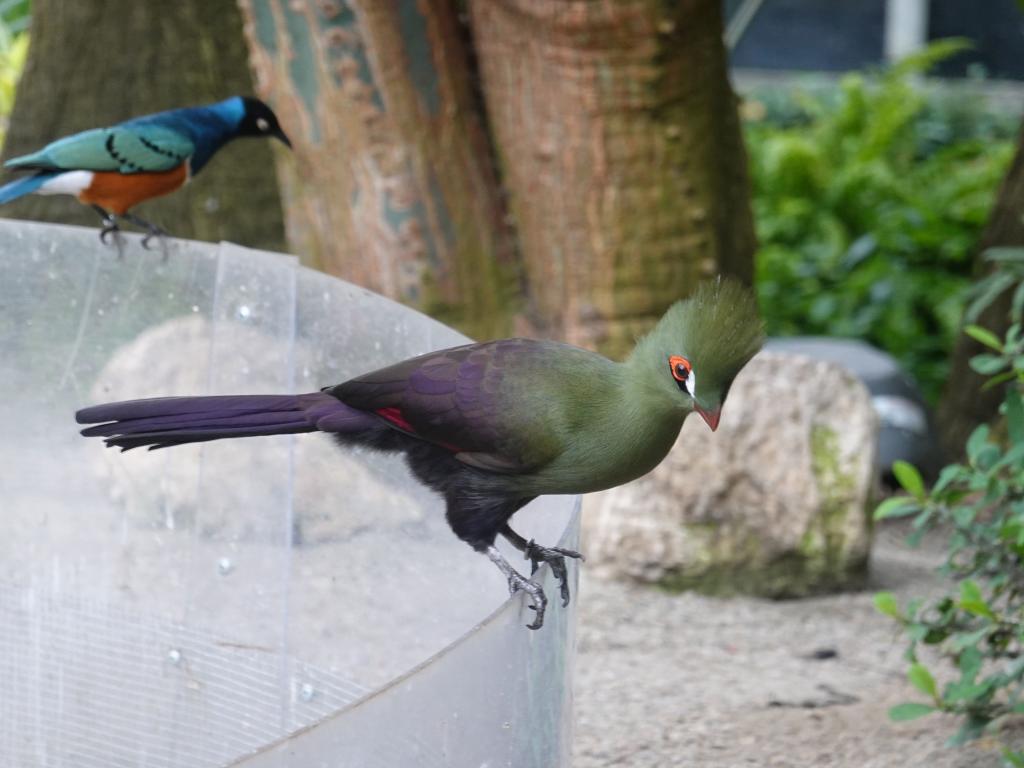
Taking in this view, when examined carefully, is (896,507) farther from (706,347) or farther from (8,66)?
(8,66)

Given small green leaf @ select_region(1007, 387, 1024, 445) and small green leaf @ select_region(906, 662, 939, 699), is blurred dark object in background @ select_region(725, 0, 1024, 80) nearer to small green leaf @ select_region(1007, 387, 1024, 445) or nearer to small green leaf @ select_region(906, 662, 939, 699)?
small green leaf @ select_region(1007, 387, 1024, 445)

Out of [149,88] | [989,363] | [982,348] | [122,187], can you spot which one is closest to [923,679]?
[989,363]

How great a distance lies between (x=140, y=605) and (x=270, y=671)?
279 mm

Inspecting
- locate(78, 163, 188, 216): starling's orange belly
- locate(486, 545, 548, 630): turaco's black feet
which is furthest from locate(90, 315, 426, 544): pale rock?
locate(78, 163, 188, 216): starling's orange belly

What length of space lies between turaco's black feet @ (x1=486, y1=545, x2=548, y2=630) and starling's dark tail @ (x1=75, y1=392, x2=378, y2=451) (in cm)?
35

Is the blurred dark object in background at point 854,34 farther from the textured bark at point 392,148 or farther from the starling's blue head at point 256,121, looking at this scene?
the starling's blue head at point 256,121

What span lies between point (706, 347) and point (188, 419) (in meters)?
0.75

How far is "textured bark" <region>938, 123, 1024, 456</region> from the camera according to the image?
5.12 m

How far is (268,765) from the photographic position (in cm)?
136

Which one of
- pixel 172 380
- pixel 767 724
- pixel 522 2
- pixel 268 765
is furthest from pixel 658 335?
pixel 522 2

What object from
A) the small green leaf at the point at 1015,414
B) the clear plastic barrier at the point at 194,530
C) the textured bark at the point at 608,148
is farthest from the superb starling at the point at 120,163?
the small green leaf at the point at 1015,414

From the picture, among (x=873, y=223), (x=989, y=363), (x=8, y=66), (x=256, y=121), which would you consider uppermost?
(x=8, y=66)

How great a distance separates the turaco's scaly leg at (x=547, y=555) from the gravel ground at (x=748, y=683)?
0.82 meters

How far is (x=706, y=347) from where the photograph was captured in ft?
5.81
